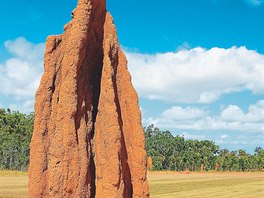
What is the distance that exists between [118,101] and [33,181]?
404 centimetres

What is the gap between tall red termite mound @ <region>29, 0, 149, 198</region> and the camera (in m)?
13.1

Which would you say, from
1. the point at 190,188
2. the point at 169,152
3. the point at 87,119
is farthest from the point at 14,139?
the point at 87,119

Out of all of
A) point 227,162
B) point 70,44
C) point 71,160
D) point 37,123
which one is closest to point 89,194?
point 71,160

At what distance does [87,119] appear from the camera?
14.3 metres

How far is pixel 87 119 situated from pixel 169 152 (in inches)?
4180

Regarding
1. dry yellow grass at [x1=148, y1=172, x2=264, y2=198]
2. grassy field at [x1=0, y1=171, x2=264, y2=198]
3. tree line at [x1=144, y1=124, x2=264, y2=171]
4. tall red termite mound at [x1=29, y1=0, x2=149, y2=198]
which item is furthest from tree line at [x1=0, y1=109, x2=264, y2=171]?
tall red termite mound at [x1=29, y1=0, x2=149, y2=198]

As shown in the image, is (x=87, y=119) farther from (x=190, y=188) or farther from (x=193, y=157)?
(x=193, y=157)

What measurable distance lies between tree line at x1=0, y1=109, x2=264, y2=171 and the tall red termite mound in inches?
2921

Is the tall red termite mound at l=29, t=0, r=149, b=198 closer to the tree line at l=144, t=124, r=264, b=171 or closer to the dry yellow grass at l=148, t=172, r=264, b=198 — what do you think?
the dry yellow grass at l=148, t=172, r=264, b=198

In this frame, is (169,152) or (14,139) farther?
(169,152)

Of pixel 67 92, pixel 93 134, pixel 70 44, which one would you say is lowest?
pixel 93 134

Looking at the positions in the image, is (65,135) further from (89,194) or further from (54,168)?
(89,194)

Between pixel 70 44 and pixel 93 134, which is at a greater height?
pixel 70 44

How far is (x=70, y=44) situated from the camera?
13.9 m
